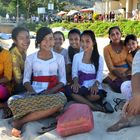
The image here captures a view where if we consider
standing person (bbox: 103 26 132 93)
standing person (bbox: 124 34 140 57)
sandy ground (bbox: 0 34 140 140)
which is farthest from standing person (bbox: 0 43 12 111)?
standing person (bbox: 124 34 140 57)

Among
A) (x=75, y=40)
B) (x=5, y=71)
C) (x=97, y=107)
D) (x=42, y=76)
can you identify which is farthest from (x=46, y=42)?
(x=75, y=40)

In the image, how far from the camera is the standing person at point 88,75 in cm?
566

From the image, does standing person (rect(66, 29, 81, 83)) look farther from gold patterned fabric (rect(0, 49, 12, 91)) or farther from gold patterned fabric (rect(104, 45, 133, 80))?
gold patterned fabric (rect(0, 49, 12, 91))

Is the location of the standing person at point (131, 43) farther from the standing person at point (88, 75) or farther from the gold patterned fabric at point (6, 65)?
the gold patterned fabric at point (6, 65)

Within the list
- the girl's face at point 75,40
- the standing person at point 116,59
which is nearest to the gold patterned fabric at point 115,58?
the standing person at point 116,59

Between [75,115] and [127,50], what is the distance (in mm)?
2908

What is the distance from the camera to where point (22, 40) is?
608cm

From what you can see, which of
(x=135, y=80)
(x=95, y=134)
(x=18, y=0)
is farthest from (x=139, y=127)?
(x=18, y=0)

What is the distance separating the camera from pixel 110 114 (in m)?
5.39

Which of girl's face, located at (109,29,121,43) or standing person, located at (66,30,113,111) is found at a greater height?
girl's face, located at (109,29,121,43)

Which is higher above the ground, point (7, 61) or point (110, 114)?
point (7, 61)

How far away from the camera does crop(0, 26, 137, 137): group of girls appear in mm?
4902

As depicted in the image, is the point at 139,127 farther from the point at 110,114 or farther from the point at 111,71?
the point at 111,71

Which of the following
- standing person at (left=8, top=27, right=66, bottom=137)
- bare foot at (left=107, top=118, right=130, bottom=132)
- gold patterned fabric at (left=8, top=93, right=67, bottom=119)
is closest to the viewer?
bare foot at (left=107, top=118, right=130, bottom=132)
